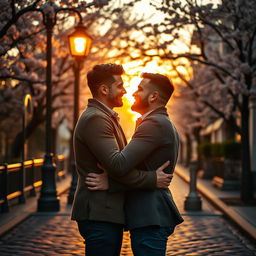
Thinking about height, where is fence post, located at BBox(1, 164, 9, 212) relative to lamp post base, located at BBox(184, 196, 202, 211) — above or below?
above

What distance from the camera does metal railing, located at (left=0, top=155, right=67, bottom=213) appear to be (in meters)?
13.7

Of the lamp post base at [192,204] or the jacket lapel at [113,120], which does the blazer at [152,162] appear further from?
the lamp post base at [192,204]

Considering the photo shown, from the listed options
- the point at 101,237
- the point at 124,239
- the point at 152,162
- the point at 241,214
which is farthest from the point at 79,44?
the point at 101,237

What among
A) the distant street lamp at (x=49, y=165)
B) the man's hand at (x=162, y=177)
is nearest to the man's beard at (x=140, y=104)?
the man's hand at (x=162, y=177)

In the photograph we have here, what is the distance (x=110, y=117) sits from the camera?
170 inches

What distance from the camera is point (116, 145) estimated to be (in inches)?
164

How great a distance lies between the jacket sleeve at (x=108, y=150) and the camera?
13.4 ft

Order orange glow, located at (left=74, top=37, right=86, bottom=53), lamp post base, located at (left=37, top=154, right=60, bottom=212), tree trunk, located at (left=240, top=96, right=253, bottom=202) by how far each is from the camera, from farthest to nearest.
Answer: tree trunk, located at (left=240, top=96, right=253, bottom=202)
orange glow, located at (left=74, top=37, right=86, bottom=53)
lamp post base, located at (left=37, top=154, right=60, bottom=212)

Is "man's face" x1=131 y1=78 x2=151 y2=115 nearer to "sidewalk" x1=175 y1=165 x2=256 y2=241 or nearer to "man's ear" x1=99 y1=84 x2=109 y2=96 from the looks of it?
"man's ear" x1=99 y1=84 x2=109 y2=96

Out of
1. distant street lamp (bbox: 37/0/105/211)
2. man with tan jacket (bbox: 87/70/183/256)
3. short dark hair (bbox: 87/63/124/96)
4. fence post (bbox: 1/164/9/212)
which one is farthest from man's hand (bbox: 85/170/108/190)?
distant street lamp (bbox: 37/0/105/211)

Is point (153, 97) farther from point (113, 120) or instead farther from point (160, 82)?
point (113, 120)

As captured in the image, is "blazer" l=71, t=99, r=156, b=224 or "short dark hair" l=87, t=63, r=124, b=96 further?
"short dark hair" l=87, t=63, r=124, b=96

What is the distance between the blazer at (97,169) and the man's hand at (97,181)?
0.04m

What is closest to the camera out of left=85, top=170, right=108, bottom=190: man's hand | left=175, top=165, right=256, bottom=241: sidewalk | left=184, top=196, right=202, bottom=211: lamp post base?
left=85, top=170, right=108, bottom=190: man's hand
